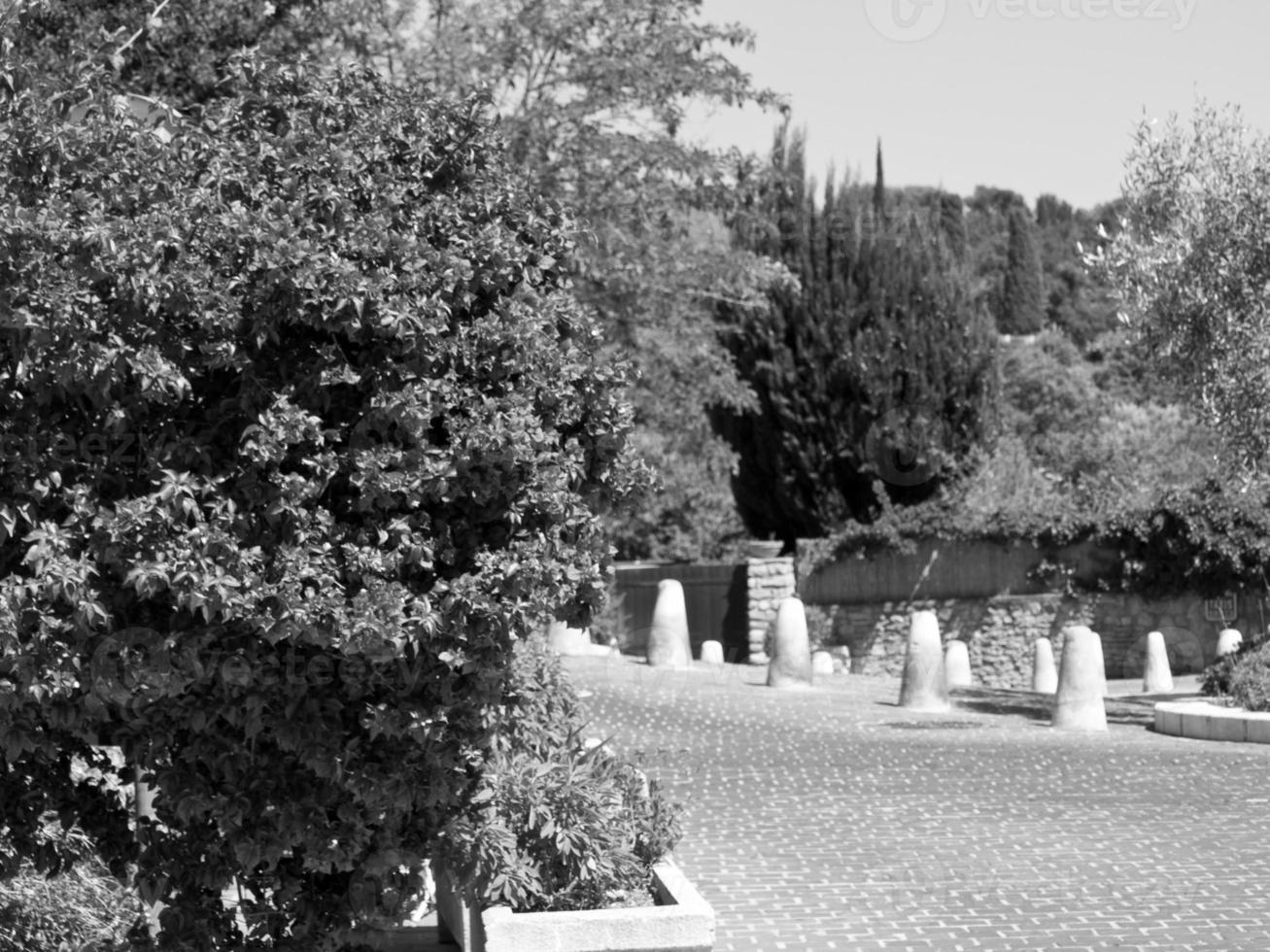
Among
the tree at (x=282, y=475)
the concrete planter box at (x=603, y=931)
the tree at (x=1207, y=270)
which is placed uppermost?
the tree at (x=1207, y=270)

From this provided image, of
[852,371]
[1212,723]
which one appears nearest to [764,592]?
[852,371]

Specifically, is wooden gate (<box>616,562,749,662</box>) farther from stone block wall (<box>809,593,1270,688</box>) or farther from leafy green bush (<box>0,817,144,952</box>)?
leafy green bush (<box>0,817,144,952</box>)

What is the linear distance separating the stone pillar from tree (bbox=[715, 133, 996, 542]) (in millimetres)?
1211

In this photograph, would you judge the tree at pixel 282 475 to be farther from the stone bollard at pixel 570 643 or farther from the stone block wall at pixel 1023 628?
the stone block wall at pixel 1023 628

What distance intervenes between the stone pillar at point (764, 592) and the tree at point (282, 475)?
2403 cm

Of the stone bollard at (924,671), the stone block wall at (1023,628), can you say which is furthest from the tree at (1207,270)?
the stone block wall at (1023,628)

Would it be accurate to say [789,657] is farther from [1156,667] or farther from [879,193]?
[879,193]

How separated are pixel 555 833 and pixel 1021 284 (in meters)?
93.0

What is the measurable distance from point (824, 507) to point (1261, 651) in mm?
13635

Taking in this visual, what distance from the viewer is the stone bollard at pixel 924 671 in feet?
56.4

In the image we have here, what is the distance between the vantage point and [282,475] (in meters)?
4.59

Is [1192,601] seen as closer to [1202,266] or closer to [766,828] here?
[1202,266]

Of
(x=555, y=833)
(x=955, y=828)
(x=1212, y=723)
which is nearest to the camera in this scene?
(x=555, y=833)

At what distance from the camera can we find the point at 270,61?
5285 mm
